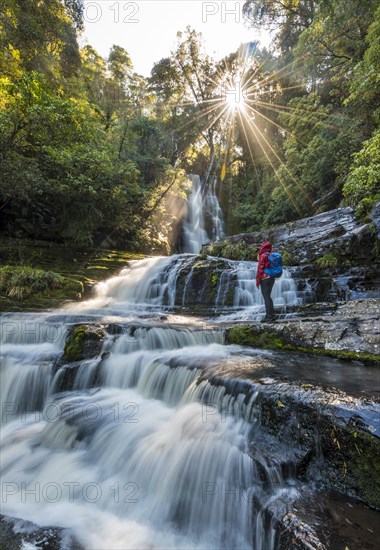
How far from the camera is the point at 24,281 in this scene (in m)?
8.93

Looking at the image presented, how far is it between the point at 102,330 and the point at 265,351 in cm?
305

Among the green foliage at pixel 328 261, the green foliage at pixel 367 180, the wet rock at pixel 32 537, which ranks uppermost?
the green foliage at pixel 367 180

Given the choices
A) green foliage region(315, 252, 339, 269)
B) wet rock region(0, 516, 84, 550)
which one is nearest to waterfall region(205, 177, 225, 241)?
green foliage region(315, 252, 339, 269)

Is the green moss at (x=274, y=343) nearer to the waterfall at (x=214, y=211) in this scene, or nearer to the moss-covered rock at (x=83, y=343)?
the moss-covered rock at (x=83, y=343)

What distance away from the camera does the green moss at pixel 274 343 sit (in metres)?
4.14

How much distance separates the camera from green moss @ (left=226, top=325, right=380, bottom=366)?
4.14 meters

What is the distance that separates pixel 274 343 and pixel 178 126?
21.2 metres

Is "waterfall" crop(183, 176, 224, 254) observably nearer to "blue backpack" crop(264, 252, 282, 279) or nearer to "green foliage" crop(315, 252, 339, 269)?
"green foliage" crop(315, 252, 339, 269)

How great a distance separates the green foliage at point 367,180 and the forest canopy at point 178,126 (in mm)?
40

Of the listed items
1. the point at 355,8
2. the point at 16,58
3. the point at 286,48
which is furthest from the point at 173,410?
the point at 286,48

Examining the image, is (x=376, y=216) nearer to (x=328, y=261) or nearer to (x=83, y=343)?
(x=328, y=261)

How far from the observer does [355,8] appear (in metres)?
10.8

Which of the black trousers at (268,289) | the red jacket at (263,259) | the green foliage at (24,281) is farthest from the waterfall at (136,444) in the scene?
the green foliage at (24,281)

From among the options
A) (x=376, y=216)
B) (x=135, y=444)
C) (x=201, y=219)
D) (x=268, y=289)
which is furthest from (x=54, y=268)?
(x=201, y=219)
